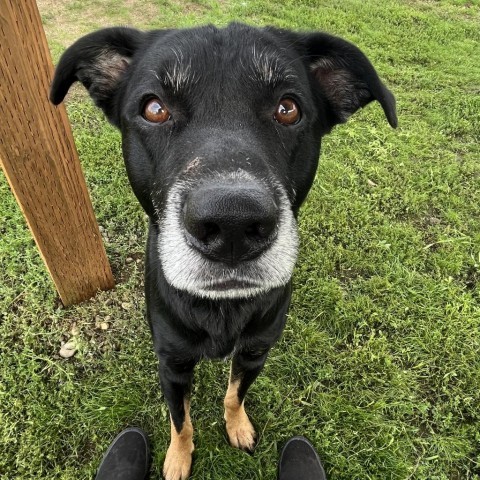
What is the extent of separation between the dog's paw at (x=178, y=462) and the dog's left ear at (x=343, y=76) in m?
2.30

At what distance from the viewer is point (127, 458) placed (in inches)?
109

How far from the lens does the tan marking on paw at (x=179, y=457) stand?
275 centimetres

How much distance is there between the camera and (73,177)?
2.83 metres

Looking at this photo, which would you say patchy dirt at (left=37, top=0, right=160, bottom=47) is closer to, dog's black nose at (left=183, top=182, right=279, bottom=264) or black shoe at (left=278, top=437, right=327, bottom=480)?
dog's black nose at (left=183, top=182, right=279, bottom=264)

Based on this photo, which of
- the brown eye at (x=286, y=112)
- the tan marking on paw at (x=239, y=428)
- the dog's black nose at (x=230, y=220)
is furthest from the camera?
the tan marking on paw at (x=239, y=428)

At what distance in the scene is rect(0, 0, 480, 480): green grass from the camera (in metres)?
2.98

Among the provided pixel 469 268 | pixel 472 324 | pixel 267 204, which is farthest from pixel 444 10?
pixel 267 204

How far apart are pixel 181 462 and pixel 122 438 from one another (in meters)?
0.44

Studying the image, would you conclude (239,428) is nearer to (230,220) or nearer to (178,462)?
(178,462)

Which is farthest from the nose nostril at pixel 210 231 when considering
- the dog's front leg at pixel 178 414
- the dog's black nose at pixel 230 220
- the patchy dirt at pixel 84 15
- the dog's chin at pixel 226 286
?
the patchy dirt at pixel 84 15

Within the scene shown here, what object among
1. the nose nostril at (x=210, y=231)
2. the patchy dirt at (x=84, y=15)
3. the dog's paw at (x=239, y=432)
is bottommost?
the dog's paw at (x=239, y=432)

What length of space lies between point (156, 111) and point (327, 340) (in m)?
2.35

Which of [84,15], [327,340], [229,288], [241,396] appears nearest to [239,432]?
[241,396]

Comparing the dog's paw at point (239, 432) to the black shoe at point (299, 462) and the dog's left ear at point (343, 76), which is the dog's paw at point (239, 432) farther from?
the dog's left ear at point (343, 76)
